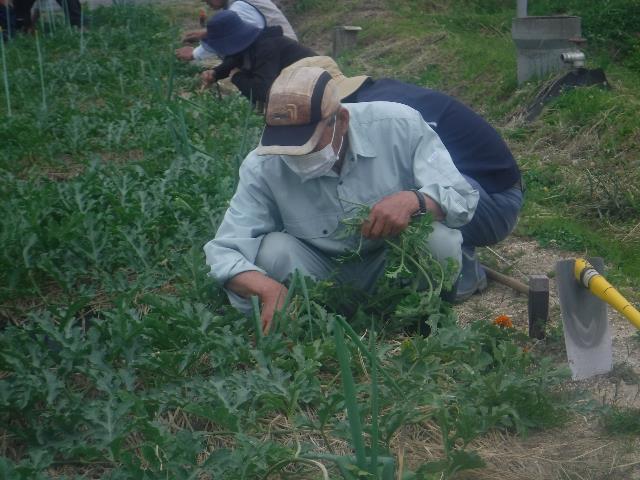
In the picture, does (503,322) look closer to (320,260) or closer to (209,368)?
(320,260)

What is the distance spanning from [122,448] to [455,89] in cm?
586

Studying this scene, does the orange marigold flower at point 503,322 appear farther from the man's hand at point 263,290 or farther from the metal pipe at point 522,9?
the metal pipe at point 522,9

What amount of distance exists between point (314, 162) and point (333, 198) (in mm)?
228

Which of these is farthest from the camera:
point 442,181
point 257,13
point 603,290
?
point 257,13

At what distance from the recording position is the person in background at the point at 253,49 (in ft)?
20.0

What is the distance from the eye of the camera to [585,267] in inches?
135

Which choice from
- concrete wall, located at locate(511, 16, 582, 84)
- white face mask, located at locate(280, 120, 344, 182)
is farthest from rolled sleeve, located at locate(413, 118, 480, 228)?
concrete wall, located at locate(511, 16, 582, 84)

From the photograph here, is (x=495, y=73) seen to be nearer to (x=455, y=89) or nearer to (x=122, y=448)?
(x=455, y=89)

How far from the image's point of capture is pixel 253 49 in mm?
6215

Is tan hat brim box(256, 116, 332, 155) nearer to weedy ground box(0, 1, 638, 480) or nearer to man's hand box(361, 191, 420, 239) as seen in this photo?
man's hand box(361, 191, 420, 239)

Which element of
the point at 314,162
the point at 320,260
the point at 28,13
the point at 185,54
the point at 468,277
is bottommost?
the point at 28,13

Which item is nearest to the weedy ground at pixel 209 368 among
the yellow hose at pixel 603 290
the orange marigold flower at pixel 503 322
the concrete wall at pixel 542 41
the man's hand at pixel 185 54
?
the orange marigold flower at pixel 503 322

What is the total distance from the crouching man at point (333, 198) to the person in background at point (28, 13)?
697cm

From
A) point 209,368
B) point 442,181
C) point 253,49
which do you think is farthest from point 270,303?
point 253,49
